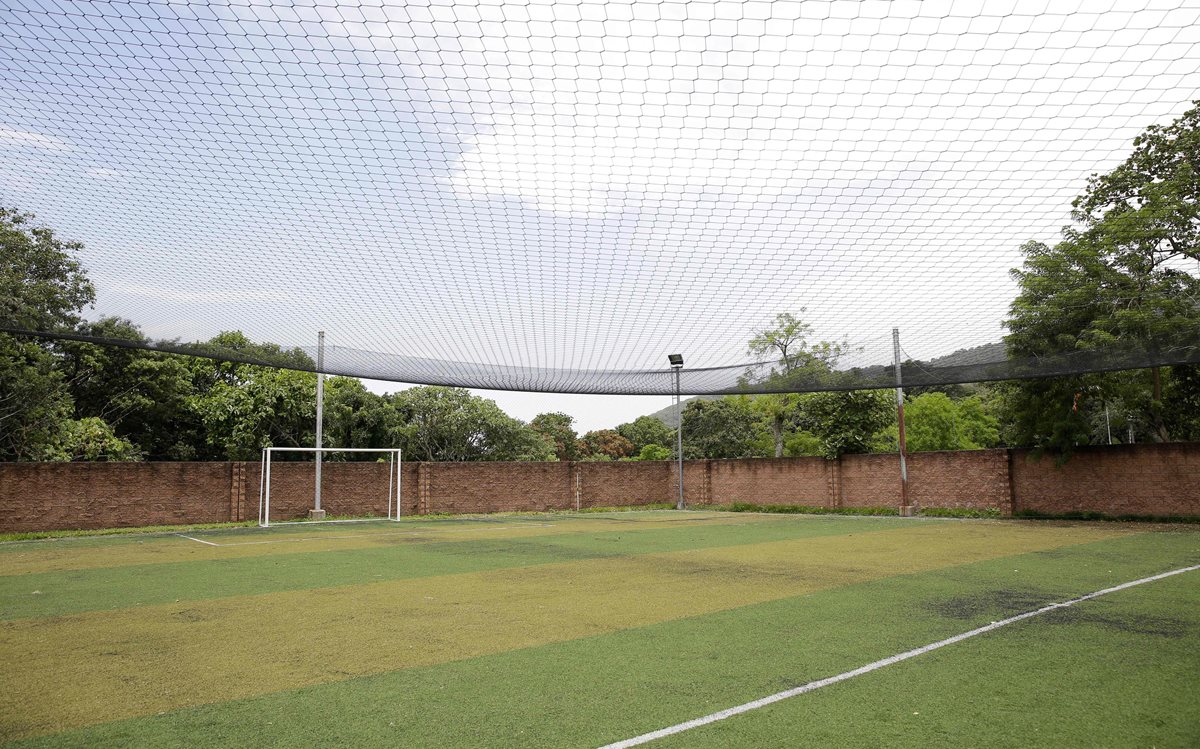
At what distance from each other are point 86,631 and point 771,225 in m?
7.41

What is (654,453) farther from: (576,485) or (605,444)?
(576,485)

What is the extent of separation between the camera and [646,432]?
4975 centimetres

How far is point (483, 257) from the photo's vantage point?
904cm

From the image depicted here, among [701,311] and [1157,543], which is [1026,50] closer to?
[701,311]

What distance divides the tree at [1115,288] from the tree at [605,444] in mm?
33324

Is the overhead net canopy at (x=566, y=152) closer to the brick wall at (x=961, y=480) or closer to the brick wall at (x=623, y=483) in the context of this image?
the brick wall at (x=961, y=480)

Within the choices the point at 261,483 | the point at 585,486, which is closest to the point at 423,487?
the point at 261,483

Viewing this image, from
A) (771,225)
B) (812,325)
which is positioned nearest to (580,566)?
(771,225)

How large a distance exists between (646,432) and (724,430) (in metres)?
12.8

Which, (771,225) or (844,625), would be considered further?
(771,225)

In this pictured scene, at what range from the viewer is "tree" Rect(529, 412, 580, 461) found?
45188mm

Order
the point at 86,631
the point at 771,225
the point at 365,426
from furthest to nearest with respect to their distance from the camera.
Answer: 1. the point at 365,426
2. the point at 771,225
3. the point at 86,631

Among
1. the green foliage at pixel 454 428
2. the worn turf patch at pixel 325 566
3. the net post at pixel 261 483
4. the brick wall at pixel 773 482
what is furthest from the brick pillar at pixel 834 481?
the net post at pixel 261 483

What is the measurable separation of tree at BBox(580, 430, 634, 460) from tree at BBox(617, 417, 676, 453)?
0.75 m
